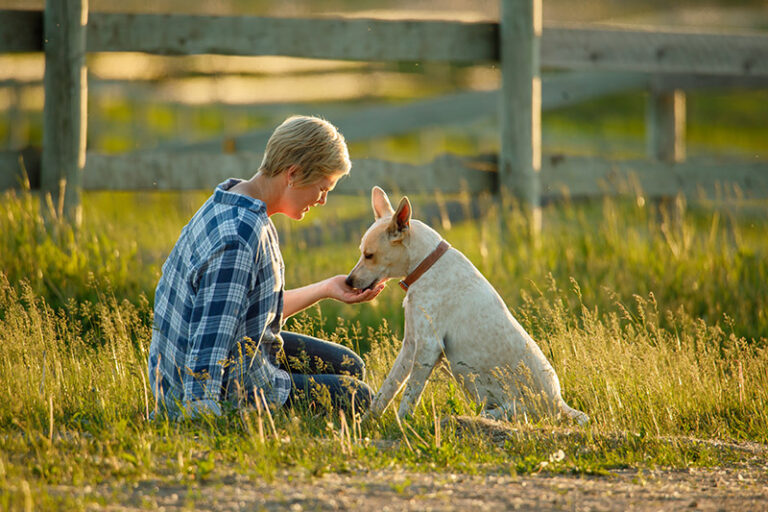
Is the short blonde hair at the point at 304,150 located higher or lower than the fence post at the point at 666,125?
lower

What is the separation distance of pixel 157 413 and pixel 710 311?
4.56 m

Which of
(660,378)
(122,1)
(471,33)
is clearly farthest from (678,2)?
(660,378)

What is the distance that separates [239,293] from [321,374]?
3.36ft

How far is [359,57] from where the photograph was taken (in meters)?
7.04

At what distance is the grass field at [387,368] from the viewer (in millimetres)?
3510

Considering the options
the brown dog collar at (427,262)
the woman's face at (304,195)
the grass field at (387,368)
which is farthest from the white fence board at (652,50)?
the woman's face at (304,195)

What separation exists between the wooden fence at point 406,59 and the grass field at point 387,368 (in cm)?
40

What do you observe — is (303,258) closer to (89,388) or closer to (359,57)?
(359,57)

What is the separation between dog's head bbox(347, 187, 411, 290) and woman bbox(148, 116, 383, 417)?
14 centimetres

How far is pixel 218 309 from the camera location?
3775mm

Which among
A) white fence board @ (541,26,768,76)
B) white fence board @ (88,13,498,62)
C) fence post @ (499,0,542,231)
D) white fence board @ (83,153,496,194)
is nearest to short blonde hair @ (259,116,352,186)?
white fence board @ (83,153,496,194)

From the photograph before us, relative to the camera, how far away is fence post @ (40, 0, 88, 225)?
6.58 meters

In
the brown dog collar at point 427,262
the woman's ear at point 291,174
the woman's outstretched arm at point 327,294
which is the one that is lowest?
the woman's outstretched arm at point 327,294

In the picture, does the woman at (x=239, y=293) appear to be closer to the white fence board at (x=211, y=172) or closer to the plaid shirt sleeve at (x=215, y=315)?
the plaid shirt sleeve at (x=215, y=315)
